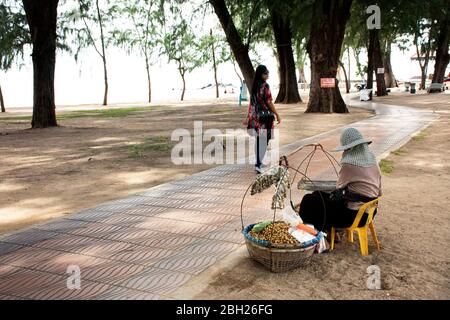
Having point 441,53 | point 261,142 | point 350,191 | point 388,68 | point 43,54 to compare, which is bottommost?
point 350,191

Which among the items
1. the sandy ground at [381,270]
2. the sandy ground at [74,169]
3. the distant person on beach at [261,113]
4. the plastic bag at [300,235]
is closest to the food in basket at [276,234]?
the plastic bag at [300,235]

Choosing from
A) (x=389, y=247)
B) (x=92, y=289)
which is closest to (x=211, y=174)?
(x=389, y=247)

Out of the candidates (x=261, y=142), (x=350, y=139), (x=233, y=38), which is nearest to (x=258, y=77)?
(x=261, y=142)

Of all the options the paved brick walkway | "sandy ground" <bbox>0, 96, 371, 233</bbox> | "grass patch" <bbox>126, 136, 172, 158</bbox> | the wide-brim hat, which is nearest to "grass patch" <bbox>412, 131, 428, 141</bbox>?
"sandy ground" <bbox>0, 96, 371, 233</bbox>

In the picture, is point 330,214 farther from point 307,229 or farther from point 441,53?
point 441,53

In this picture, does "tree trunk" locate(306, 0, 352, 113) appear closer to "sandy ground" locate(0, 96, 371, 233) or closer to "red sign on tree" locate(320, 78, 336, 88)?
"red sign on tree" locate(320, 78, 336, 88)

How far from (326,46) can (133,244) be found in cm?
1703

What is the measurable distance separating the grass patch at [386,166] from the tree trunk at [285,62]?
20.4m

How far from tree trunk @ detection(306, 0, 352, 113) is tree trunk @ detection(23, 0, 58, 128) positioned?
1060 cm

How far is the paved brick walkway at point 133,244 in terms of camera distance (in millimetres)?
3787

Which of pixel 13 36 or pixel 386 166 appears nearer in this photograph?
pixel 386 166

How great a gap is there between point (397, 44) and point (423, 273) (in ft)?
156

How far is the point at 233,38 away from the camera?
57.7ft
